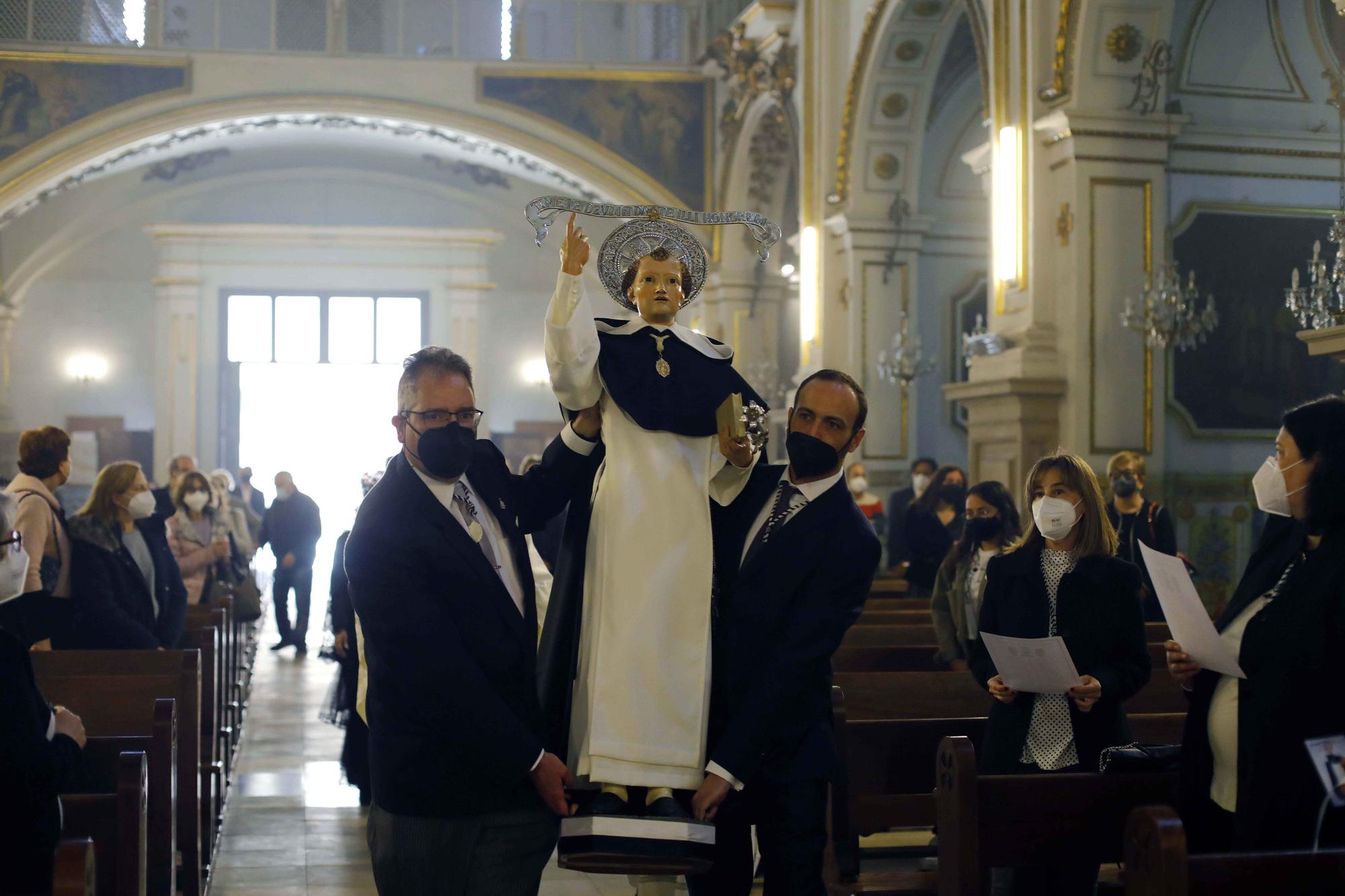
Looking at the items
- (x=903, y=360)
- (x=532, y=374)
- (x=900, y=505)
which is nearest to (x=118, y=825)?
(x=900, y=505)

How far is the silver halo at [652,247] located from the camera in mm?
3352

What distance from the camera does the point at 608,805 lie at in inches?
109

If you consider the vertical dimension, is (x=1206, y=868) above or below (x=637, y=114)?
below

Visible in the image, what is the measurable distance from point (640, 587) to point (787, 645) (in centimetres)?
32

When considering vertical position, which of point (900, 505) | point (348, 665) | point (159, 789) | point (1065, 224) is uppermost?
point (1065, 224)

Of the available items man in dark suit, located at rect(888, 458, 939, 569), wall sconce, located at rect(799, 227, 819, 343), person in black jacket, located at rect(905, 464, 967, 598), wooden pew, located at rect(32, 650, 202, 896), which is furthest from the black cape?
wall sconce, located at rect(799, 227, 819, 343)

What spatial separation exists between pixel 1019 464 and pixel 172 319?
592 inches

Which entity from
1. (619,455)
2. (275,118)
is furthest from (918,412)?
(619,455)

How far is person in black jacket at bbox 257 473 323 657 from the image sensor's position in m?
12.3

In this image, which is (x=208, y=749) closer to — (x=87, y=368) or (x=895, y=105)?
(x=895, y=105)

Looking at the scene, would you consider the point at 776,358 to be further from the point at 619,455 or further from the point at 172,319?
the point at 619,455

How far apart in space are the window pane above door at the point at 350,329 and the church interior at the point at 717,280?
5 centimetres

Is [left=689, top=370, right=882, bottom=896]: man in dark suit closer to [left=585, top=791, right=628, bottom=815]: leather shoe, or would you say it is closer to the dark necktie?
the dark necktie

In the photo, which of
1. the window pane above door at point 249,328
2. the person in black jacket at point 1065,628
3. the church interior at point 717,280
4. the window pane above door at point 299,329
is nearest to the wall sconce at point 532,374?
the church interior at point 717,280
